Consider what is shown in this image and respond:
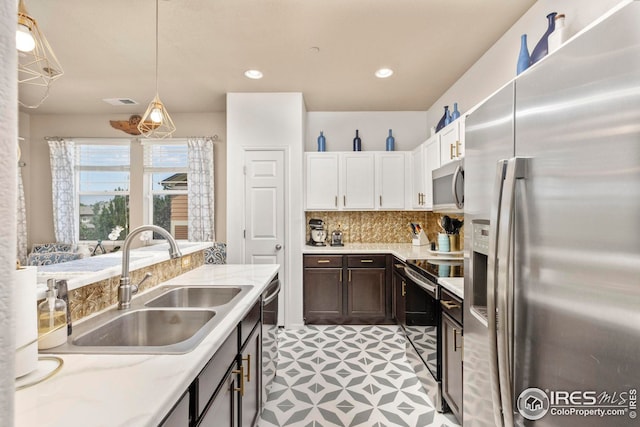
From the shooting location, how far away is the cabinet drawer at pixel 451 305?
180 centimetres

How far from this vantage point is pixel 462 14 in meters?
2.29

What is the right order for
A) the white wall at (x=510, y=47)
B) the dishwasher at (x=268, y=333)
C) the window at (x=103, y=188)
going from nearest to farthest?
1. the white wall at (x=510, y=47)
2. the dishwasher at (x=268, y=333)
3. the window at (x=103, y=188)

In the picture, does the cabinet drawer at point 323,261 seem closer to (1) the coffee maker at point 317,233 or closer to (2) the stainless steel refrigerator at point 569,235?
(1) the coffee maker at point 317,233

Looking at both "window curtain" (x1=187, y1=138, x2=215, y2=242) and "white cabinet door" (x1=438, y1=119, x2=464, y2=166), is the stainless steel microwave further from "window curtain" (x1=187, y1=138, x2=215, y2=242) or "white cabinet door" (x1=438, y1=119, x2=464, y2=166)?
"window curtain" (x1=187, y1=138, x2=215, y2=242)

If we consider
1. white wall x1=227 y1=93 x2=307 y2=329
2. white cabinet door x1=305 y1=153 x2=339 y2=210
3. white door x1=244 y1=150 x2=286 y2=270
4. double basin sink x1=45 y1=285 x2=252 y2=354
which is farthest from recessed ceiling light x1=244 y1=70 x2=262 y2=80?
double basin sink x1=45 y1=285 x2=252 y2=354

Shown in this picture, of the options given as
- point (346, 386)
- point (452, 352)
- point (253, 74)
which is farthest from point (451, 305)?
point (253, 74)

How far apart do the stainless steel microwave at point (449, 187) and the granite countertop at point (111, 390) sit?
1.77 m

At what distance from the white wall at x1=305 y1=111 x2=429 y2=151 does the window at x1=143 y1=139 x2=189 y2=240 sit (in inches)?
78.5

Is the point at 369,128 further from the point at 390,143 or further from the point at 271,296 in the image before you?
the point at 271,296

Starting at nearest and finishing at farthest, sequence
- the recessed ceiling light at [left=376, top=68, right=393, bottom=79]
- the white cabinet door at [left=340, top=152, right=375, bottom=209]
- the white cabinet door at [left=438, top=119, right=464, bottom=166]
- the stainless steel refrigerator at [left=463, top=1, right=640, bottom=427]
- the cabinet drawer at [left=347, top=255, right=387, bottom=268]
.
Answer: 1. the stainless steel refrigerator at [left=463, top=1, right=640, bottom=427]
2. the white cabinet door at [left=438, top=119, right=464, bottom=166]
3. the recessed ceiling light at [left=376, top=68, right=393, bottom=79]
4. the cabinet drawer at [left=347, top=255, right=387, bottom=268]
5. the white cabinet door at [left=340, top=152, right=375, bottom=209]

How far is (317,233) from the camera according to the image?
419cm

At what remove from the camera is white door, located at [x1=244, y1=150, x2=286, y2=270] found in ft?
12.6

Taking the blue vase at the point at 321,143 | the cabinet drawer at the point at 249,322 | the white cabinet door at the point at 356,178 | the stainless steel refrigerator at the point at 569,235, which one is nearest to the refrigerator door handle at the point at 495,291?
the stainless steel refrigerator at the point at 569,235

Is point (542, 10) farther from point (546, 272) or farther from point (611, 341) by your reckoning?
point (611, 341)
